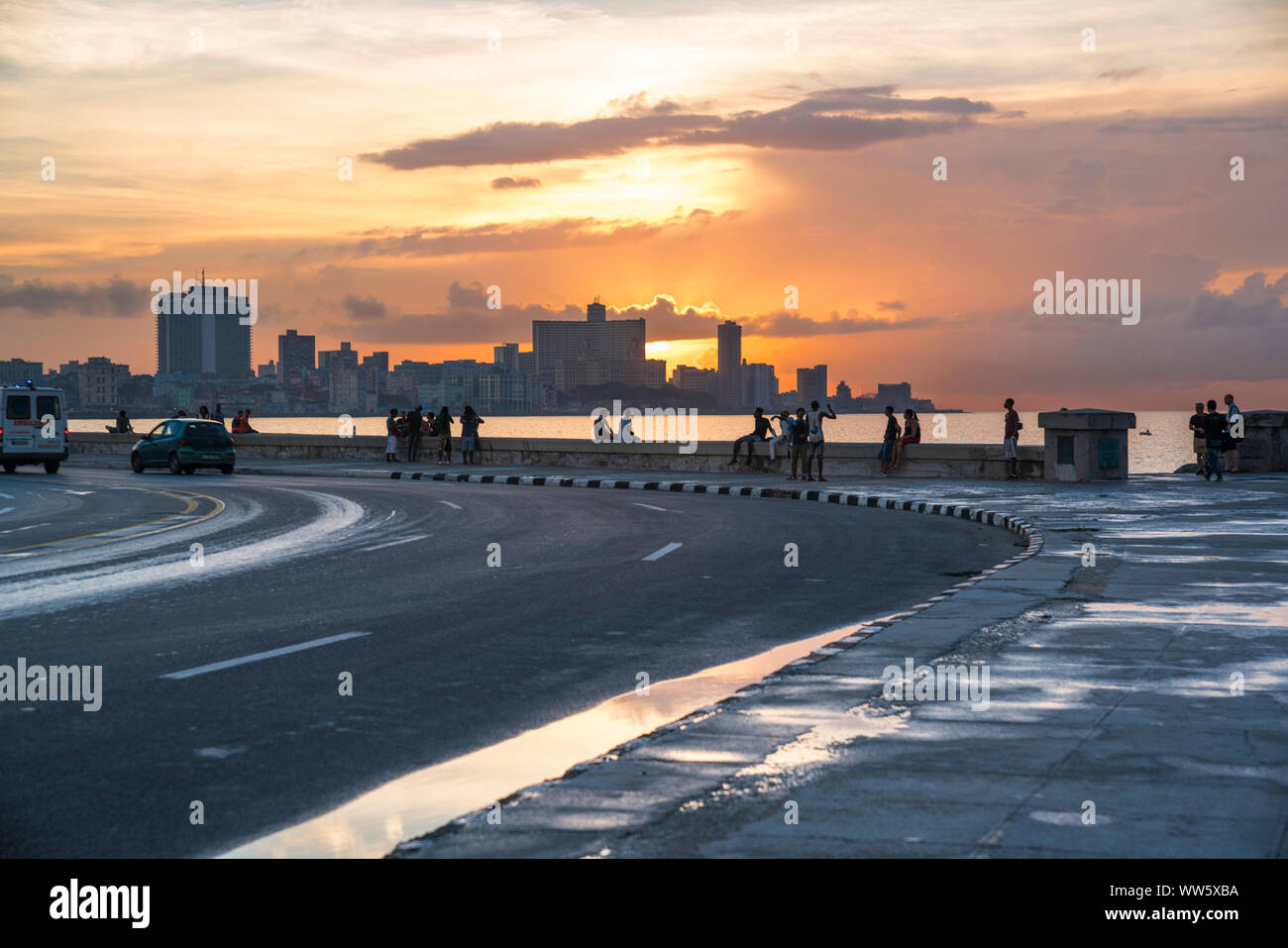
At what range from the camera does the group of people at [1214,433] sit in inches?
1309

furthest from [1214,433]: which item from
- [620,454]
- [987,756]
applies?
[987,756]

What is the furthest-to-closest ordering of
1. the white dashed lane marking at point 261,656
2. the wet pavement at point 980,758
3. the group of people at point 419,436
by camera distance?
the group of people at point 419,436, the white dashed lane marking at point 261,656, the wet pavement at point 980,758

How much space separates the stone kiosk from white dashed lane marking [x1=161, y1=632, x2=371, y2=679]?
25129 millimetres

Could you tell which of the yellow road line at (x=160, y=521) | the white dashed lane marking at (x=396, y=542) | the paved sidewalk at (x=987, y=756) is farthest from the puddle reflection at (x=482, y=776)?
the yellow road line at (x=160, y=521)

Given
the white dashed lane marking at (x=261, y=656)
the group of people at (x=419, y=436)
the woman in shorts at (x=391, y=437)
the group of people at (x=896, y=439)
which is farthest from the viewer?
the woman in shorts at (x=391, y=437)

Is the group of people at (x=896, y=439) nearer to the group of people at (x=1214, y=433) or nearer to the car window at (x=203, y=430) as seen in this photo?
the group of people at (x=1214, y=433)

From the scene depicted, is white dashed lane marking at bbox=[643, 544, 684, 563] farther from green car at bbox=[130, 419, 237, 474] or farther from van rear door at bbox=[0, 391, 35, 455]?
van rear door at bbox=[0, 391, 35, 455]

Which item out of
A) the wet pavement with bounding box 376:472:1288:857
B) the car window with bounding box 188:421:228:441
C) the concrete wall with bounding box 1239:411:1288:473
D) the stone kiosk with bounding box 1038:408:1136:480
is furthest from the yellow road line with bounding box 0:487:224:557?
the concrete wall with bounding box 1239:411:1288:473

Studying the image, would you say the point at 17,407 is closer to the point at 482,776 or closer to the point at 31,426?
the point at 31,426

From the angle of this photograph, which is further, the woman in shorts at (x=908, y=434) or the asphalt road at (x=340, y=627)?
the woman in shorts at (x=908, y=434)

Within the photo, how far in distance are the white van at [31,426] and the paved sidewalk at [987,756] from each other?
1412 inches

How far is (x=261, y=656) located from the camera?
31.1 feet
